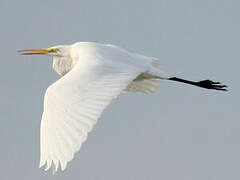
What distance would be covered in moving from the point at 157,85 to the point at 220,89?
1.52 m

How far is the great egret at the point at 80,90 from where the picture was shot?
845 cm

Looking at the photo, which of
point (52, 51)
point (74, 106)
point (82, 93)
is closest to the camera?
point (74, 106)

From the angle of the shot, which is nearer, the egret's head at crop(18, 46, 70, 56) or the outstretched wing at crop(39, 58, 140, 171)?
the outstretched wing at crop(39, 58, 140, 171)

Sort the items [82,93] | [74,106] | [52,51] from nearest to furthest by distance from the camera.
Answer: [74,106]
[82,93]
[52,51]

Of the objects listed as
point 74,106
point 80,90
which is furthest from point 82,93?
point 74,106

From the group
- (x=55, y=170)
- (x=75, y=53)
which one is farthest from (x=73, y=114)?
(x=75, y=53)

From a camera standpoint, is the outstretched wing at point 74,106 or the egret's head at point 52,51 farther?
the egret's head at point 52,51

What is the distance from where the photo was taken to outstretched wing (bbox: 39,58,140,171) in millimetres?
8375

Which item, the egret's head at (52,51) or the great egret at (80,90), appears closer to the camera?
the great egret at (80,90)

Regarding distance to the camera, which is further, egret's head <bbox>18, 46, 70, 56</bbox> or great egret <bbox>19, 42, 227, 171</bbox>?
egret's head <bbox>18, 46, 70, 56</bbox>

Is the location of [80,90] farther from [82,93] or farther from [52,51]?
[52,51]

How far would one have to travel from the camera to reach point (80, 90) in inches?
377

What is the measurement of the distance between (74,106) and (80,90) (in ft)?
1.67

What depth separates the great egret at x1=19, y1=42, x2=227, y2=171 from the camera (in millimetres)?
8453
